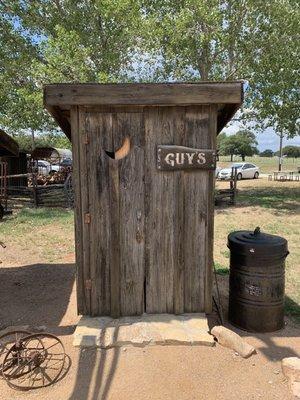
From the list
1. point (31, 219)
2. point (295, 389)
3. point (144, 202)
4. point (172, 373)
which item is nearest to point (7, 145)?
point (144, 202)

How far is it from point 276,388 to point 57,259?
6.02 m

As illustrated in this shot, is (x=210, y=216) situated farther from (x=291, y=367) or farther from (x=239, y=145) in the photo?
(x=239, y=145)

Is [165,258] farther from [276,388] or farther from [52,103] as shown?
[52,103]

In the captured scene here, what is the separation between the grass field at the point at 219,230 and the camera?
329 inches

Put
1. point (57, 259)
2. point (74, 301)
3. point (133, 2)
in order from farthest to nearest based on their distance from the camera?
1. point (133, 2)
2. point (57, 259)
3. point (74, 301)

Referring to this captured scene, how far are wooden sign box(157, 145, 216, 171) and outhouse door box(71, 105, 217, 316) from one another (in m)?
0.03

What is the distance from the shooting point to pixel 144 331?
4.61 metres

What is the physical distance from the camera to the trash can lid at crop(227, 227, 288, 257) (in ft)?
15.9

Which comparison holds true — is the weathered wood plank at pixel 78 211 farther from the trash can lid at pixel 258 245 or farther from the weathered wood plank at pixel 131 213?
the trash can lid at pixel 258 245

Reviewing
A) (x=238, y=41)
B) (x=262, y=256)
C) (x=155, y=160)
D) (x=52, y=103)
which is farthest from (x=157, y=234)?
(x=238, y=41)

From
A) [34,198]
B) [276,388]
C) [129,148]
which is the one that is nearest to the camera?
[276,388]

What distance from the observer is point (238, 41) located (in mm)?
16922

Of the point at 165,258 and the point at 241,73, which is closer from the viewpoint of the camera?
the point at 165,258

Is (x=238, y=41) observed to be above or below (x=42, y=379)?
above
